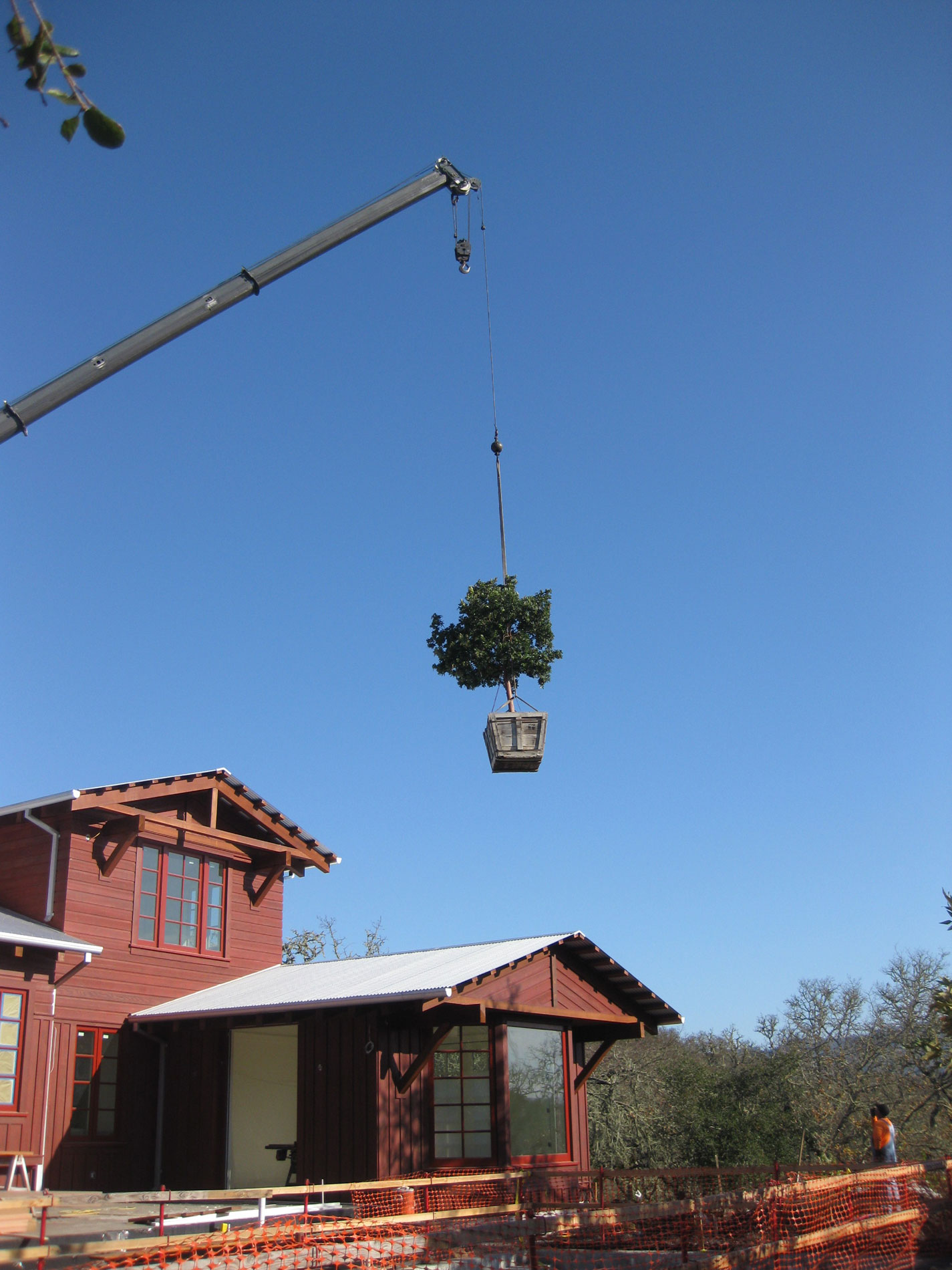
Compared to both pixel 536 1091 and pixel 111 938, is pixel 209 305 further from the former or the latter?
pixel 536 1091

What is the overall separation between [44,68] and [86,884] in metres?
13.8

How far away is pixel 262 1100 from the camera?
1727 cm

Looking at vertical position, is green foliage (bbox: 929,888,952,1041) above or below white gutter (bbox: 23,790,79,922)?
below

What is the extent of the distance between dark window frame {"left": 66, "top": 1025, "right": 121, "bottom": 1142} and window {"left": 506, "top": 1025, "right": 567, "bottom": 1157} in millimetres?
5349

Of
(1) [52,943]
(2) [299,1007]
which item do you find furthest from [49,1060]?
(2) [299,1007]

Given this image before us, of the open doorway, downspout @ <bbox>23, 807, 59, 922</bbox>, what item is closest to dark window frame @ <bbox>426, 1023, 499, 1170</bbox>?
the open doorway

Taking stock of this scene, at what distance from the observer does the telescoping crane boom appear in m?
7.88

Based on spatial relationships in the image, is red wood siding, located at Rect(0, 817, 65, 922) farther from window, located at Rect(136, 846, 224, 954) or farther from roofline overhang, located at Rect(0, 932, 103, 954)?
window, located at Rect(136, 846, 224, 954)

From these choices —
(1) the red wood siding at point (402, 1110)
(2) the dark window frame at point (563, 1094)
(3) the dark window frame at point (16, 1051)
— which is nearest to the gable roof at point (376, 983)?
(1) the red wood siding at point (402, 1110)

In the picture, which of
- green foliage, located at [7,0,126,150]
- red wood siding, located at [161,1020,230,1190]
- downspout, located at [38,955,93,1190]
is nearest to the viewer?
green foliage, located at [7,0,126,150]

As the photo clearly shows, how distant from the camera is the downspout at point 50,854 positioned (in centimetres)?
1481

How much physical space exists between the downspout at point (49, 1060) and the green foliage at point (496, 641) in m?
7.50

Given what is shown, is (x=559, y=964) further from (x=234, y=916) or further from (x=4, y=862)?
(x=4, y=862)

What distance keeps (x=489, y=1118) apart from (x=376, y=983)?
2218 mm
